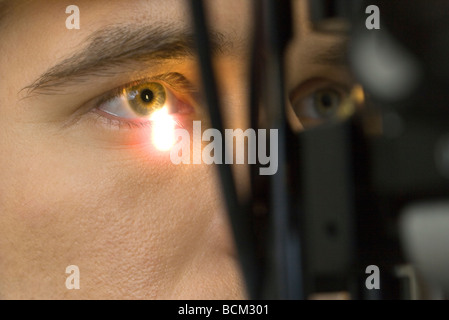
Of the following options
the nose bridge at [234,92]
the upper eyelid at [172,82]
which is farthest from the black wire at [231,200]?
the upper eyelid at [172,82]

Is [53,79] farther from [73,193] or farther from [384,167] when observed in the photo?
[384,167]

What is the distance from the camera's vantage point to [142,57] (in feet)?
1.41

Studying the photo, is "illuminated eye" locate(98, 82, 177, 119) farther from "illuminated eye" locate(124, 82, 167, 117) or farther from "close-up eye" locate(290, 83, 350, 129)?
"close-up eye" locate(290, 83, 350, 129)

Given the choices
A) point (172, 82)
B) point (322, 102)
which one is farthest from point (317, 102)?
point (172, 82)

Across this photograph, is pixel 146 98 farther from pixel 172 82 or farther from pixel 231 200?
pixel 231 200

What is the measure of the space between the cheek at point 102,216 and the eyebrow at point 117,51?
59 mm

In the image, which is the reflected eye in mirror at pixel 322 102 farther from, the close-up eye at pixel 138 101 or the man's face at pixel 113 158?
the close-up eye at pixel 138 101

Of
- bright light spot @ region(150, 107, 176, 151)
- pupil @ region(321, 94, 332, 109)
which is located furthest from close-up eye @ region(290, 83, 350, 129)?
bright light spot @ region(150, 107, 176, 151)

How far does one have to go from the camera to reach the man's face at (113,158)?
1.34 ft

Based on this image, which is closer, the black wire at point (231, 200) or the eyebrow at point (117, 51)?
the black wire at point (231, 200)

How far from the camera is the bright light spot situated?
1.42 feet

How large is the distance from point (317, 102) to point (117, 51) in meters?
0.17

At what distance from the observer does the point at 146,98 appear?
0.46 m
